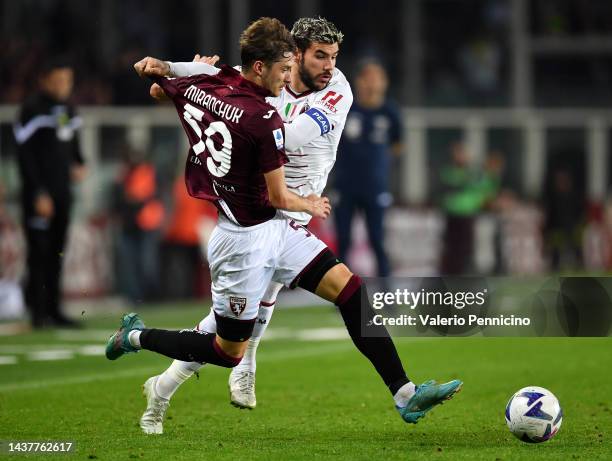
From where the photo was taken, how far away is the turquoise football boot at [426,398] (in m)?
6.91

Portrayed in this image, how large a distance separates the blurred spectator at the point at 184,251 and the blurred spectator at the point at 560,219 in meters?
7.62

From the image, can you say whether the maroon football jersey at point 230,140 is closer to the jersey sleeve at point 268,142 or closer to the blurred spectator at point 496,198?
the jersey sleeve at point 268,142

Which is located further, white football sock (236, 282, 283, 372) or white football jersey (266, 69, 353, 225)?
white football sock (236, 282, 283, 372)

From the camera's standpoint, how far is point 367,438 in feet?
23.4

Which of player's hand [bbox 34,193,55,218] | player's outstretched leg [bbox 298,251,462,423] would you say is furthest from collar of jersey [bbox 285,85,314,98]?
player's hand [bbox 34,193,55,218]

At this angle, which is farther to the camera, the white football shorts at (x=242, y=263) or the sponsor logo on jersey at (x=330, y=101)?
the sponsor logo on jersey at (x=330, y=101)

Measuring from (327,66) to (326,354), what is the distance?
4561mm

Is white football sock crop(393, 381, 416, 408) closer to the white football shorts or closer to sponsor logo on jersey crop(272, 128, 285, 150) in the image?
the white football shorts

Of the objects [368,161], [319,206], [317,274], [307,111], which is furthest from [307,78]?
[368,161]

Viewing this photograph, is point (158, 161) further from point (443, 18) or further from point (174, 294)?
point (443, 18)

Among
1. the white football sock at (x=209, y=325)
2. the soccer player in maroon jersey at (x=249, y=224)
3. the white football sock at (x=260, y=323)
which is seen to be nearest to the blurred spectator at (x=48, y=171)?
the white football sock at (x=260, y=323)

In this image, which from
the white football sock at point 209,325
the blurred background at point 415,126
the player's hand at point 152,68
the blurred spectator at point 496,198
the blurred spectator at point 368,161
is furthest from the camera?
the blurred spectator at point 496,198

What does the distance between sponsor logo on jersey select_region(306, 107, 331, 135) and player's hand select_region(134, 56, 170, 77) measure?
747 millimetres

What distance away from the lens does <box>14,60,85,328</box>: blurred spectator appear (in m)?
13.6
